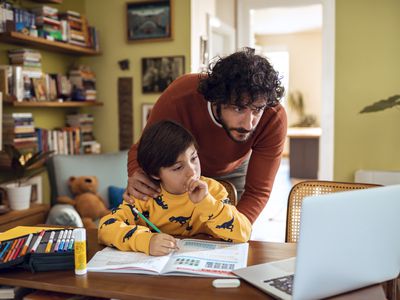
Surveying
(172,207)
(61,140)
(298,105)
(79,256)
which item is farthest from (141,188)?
(298,105)

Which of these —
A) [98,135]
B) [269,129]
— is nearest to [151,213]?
[269,129]

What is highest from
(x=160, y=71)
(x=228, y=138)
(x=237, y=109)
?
(x=160, y=71)

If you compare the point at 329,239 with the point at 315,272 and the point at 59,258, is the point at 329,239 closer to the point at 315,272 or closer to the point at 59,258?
the point at 315,272

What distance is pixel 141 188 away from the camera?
1.41 metres

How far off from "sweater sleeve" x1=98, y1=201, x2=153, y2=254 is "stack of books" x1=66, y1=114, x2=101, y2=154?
2.70 metres

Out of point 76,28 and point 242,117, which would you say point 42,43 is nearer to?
point 76,28

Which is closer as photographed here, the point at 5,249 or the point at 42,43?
the point at 5,249

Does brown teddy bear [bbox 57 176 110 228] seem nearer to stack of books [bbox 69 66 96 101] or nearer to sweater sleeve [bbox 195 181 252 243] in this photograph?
stack of books [bbox 69 66 96 101]

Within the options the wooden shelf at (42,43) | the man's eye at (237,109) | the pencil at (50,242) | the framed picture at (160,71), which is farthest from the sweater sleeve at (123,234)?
the framed picture at (160,71)

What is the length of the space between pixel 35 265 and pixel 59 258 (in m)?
0.06

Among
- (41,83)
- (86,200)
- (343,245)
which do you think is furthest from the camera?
(41,83)

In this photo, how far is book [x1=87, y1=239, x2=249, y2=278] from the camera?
42.2 inches

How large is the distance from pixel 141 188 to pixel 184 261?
360 millimetres

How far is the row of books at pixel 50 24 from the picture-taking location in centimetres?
303
